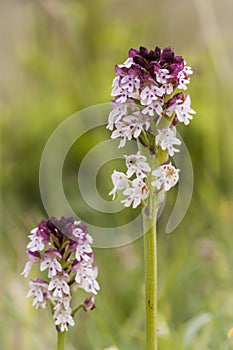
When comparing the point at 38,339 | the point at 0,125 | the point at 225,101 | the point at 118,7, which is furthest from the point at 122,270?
the point at 118,7

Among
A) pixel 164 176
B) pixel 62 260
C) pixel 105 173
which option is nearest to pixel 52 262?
pixel 62 260

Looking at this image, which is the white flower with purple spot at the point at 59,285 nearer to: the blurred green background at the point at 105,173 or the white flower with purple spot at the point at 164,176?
the white flower with purple spot at the point at 164,176

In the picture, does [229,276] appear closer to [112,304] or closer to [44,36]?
[112,304]

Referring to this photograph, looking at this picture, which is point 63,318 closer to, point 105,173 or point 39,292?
point 39,292

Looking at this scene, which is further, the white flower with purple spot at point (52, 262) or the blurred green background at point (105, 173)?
the blurred green background at point (105, 173)

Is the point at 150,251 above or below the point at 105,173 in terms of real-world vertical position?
below

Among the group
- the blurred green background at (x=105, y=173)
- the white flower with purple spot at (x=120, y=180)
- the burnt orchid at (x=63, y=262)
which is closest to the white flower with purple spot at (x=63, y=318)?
the burnt orchid at (x=63, y=262)

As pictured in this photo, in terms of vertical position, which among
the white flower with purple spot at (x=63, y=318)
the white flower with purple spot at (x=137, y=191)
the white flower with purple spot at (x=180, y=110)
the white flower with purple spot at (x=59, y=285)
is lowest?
the white flower with purple spot at (x=63, y=318)
